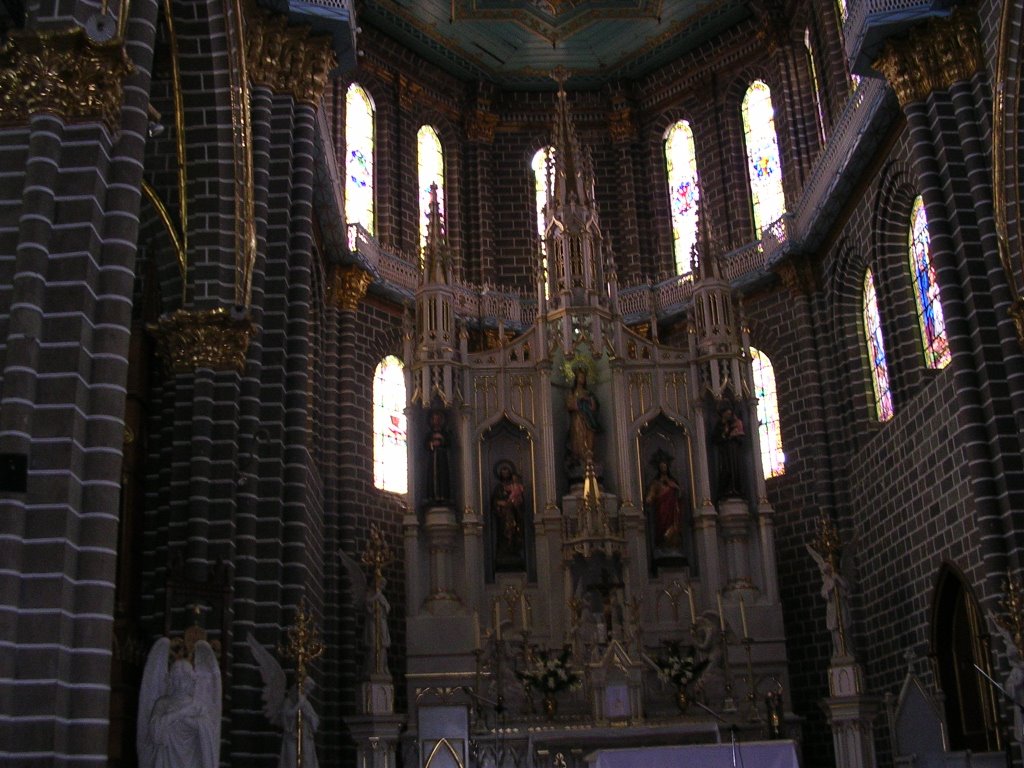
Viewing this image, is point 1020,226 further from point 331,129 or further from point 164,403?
point 331,129

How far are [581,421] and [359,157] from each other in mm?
8692

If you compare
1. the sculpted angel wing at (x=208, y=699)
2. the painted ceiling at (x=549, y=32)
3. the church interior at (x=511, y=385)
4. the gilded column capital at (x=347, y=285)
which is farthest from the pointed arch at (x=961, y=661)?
the painted ceiling at (x=549, y=32)

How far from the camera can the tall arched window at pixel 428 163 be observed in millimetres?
30516

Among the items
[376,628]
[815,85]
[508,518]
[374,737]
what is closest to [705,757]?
[374,737]

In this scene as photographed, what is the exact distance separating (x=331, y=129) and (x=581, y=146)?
7.79 meters

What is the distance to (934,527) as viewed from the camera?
20312 mm

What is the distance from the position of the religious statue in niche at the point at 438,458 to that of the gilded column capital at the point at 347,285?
3.24 metres

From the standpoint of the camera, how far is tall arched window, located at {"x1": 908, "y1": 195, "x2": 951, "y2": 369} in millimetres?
21641

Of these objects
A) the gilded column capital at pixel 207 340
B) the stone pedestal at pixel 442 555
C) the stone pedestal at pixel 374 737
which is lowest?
the stone pedestal at pixel 374 737

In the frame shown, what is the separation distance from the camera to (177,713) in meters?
11.8

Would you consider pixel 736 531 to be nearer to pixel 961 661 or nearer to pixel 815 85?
pixel 961 661

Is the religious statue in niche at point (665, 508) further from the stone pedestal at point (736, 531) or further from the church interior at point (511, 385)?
the stone pedestal at point (736, 531)

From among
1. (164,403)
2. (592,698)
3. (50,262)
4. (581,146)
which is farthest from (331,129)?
(50,262)

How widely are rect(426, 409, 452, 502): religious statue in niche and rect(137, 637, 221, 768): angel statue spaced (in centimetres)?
1199
